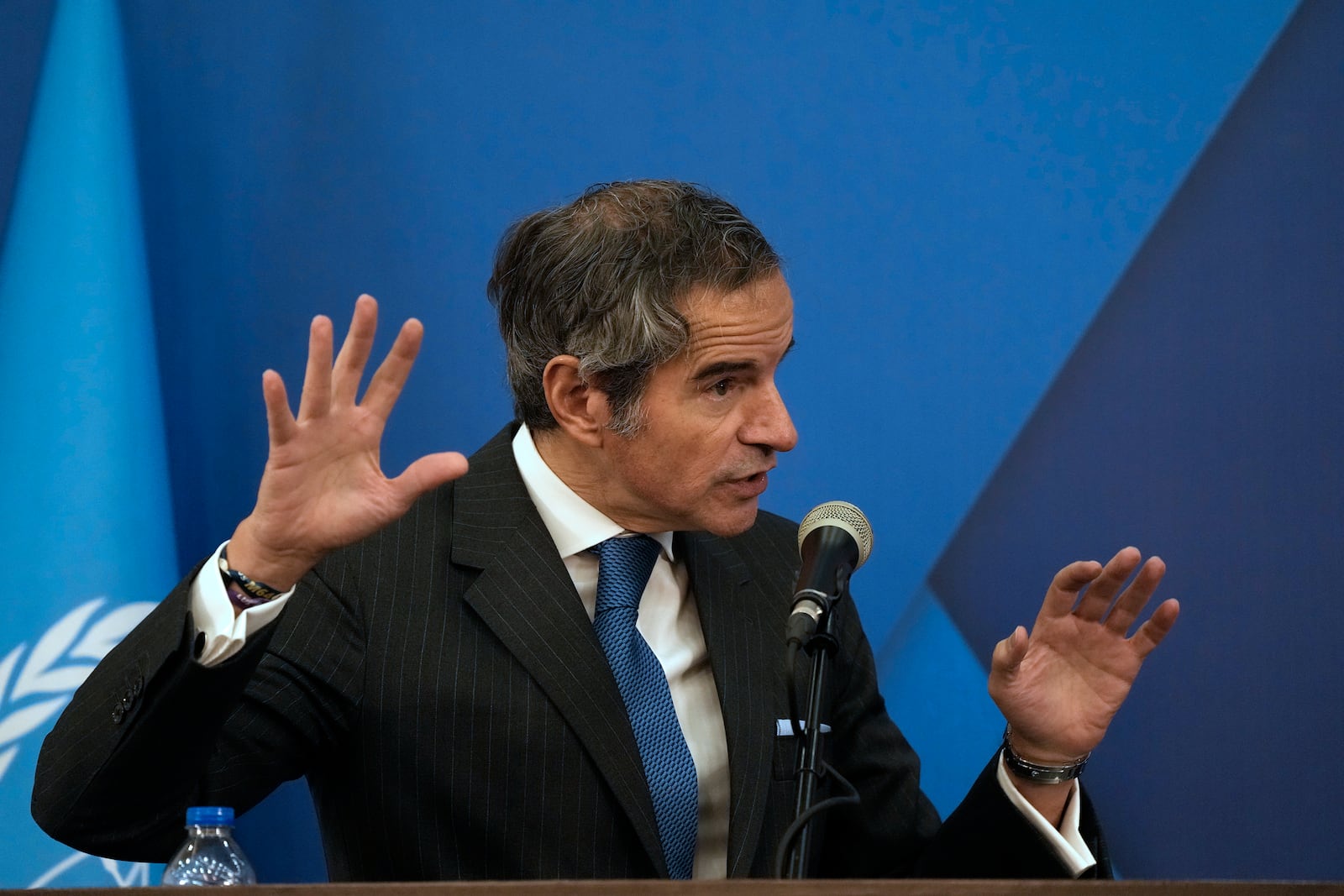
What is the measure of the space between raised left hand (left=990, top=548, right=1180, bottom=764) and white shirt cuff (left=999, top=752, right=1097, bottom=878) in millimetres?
51

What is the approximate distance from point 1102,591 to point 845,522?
441 mm

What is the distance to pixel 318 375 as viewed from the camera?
1436 mm

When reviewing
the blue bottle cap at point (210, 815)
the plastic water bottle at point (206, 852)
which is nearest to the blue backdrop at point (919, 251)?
the plastic water bottle at point (206, 852)

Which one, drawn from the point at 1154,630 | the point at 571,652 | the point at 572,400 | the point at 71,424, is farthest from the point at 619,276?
the point at 71,424

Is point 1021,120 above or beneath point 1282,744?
above

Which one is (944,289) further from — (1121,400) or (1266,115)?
(1266,115)

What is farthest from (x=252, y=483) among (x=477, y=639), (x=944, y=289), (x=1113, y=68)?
(x=1113, y=68)

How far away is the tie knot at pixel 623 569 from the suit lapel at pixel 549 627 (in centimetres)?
7

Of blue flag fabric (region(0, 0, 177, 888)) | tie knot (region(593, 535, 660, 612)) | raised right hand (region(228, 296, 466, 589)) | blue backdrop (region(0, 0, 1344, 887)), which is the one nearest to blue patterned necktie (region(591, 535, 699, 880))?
tie knot (region(593, 535, 660, 612))

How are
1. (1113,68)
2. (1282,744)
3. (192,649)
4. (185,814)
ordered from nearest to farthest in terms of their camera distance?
(192,649) < (185,814) < (1282,744) < (1113,68)

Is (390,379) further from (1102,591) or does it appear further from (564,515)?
(1102,591)

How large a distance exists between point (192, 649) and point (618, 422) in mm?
753

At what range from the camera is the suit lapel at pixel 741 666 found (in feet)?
6.20

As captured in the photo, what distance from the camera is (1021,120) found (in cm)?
268
